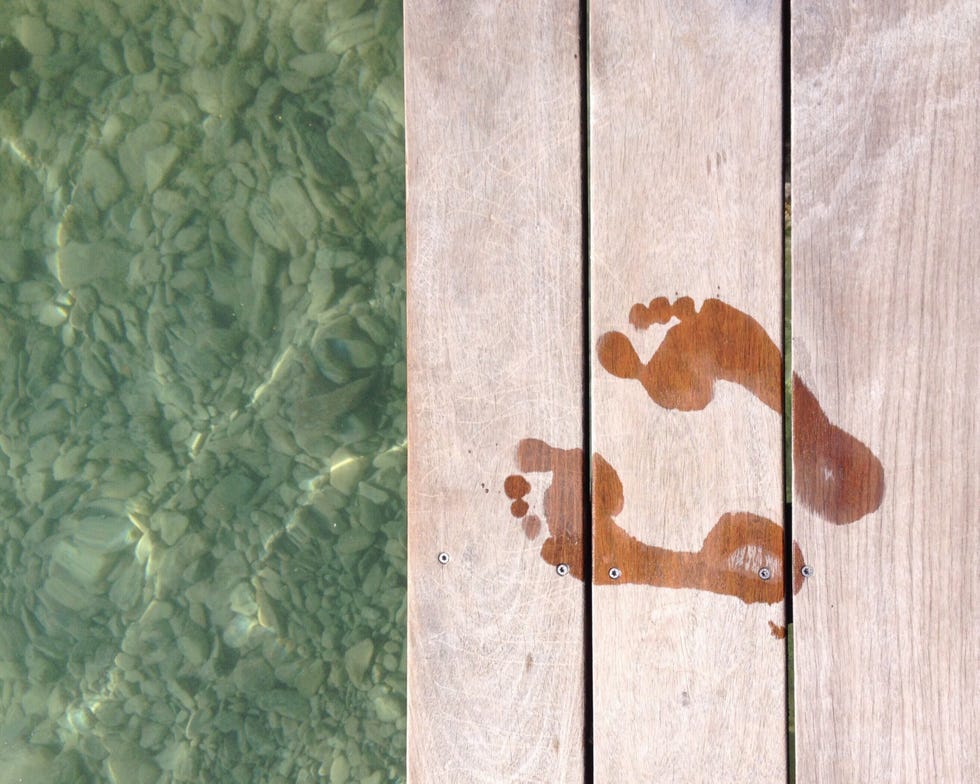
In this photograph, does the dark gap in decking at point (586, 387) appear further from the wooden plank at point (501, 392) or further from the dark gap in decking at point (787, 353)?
the dark gap in decking at point (787, 353)

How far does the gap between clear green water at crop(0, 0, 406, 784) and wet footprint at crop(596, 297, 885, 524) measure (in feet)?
0.99

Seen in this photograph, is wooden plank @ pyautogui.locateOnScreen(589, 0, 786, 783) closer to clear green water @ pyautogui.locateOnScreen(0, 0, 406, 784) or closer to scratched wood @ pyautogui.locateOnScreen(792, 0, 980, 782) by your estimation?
scratched wood @ pyautogui.locateOnScreen(792, 0, 980, 782)

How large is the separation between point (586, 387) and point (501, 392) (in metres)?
0.10

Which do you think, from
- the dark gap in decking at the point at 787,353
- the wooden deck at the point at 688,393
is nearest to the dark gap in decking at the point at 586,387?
the wooden deck at the point at 688,393

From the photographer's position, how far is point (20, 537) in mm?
977

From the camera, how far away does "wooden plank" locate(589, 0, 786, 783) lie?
910mm

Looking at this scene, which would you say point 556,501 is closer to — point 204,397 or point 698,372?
point 698,372

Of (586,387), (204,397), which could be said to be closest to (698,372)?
(586,387)

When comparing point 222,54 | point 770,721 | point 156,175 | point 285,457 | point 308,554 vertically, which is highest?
point 222,54

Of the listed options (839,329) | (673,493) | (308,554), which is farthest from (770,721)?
(308,554)

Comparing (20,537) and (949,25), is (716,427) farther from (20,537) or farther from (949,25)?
(20,537)

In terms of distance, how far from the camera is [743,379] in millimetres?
911

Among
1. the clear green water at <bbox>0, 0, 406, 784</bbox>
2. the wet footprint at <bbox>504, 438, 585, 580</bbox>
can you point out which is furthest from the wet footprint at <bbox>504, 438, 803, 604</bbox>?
the clear green water at <bbox>0, 0, 406, 784</bbox>

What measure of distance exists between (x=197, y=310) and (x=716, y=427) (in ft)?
2.12
